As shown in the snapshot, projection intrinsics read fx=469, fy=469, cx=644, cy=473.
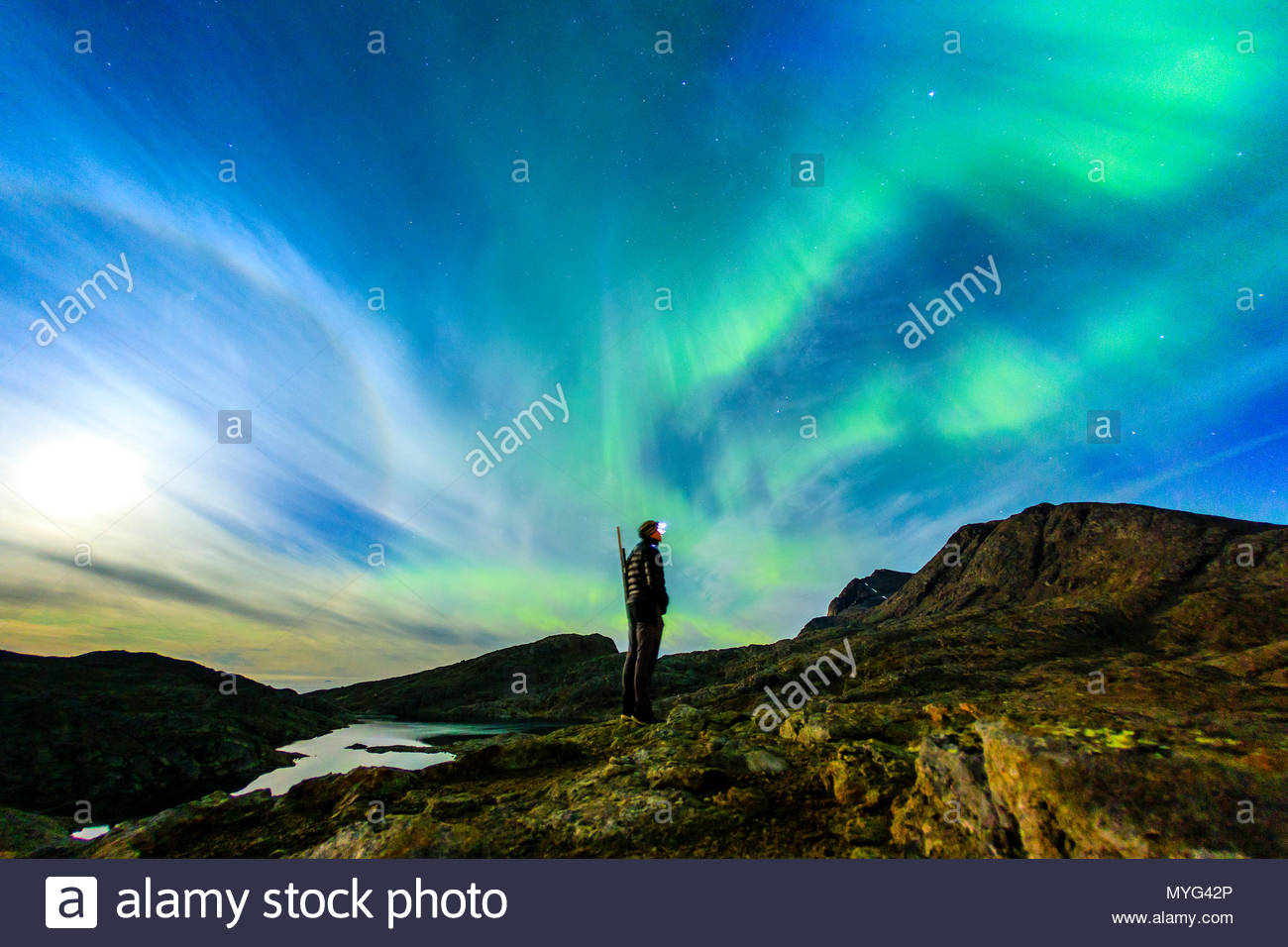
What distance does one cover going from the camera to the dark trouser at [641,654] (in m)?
10.1

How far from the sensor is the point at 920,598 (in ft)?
309

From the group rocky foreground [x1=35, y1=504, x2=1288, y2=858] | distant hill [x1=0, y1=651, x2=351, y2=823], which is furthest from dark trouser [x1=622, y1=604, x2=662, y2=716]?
distant hill [x1=0, y1=651, x2=351, y2=823]

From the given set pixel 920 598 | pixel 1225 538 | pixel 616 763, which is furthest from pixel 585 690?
pixel 1225 538

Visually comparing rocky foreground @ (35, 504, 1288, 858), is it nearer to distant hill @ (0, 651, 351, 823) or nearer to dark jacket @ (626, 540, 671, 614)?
dark jacket @ (626, 540, 671, 614)

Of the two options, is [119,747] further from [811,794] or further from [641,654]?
[811,794]

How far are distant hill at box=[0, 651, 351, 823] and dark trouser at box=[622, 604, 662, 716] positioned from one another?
1076 centimetres

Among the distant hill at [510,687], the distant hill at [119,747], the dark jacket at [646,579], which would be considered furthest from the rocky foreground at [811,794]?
the distant hill at [510,687]

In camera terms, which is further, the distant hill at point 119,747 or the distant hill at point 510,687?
the distant hill at point 510,687

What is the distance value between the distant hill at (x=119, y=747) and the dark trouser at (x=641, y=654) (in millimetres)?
10761

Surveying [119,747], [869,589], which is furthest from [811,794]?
[869,589]

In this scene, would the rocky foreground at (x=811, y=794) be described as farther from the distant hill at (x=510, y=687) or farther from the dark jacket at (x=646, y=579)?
the distant hill at (x=510, y=687)

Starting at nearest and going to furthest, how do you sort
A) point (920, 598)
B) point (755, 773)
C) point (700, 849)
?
point (700, 849) < point (755, 773) < point (920, 598)
